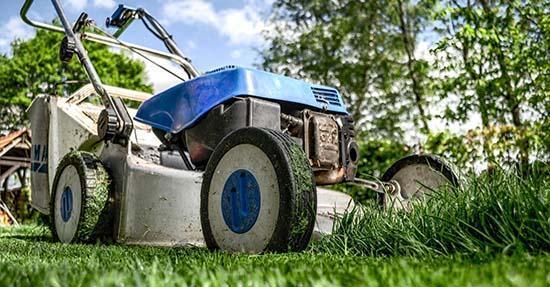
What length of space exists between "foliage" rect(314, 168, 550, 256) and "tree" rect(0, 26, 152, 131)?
16226 millimetres

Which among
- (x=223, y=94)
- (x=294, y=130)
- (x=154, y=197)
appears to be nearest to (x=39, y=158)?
(x=154, y=197)

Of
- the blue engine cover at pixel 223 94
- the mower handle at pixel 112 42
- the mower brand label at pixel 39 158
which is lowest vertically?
the mower brand label at pixel 39 158

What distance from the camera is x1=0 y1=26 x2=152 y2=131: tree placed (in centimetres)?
1823

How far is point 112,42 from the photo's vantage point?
412 cm

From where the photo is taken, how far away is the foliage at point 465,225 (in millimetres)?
1946

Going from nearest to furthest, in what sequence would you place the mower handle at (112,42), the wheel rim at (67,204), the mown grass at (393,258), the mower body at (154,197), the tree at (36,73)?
the mown grass at (393,258), the mower body at (154,197), the wheel rim at (67,204), the mower handle at (112,42), the tree at (36,73)

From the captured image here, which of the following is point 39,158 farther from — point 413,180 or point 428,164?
point 428,164

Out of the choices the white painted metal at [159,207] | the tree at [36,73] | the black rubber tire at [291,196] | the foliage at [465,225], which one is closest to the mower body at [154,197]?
the white painted metal at [159,207]

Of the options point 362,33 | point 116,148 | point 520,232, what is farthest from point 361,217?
point 362,33

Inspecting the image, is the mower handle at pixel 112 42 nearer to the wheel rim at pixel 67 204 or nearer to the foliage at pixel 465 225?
the wheel rim at pixel 67 204

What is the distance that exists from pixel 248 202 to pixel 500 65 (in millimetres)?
4310

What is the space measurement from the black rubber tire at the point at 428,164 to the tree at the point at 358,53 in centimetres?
960

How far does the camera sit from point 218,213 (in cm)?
253

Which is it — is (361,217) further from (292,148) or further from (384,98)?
(384,98)
